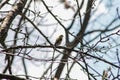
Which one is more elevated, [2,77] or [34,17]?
[34,17]

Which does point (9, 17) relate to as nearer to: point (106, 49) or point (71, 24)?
point (106, 49)

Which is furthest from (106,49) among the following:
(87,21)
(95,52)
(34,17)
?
(87,21)

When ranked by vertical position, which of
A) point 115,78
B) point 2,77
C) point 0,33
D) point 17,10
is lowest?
point 115,78

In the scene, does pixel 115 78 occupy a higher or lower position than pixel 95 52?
lower

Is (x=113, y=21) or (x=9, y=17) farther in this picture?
(x=113, y=21)

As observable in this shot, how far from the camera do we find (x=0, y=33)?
9.30 ft

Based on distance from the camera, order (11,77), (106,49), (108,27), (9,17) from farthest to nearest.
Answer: (108,27) < (106,49) < (9,17) < (11,77)

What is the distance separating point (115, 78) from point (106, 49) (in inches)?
23.2

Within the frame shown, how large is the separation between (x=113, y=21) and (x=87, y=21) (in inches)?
62.3

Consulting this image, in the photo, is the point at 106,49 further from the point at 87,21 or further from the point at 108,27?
the point at 108,27

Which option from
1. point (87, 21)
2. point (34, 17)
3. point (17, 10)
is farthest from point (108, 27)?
point (17, 10)

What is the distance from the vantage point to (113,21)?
8.65 meters

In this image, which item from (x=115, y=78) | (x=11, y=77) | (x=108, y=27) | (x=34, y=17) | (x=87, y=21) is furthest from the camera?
(x=108, y=27)

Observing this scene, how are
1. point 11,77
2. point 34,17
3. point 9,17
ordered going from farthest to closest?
1. point 34,17
2. point 9,17
3. point 11,77
